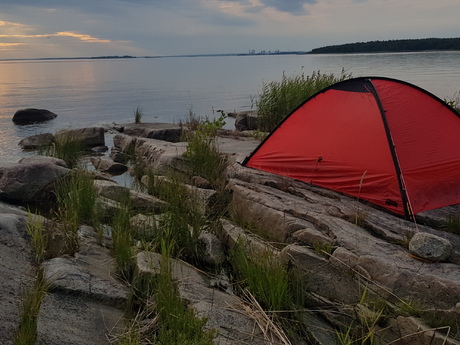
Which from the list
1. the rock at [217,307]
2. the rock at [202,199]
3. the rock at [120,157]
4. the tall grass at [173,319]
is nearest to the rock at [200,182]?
the rock at [202,199]

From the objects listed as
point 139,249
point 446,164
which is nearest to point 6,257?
point 139,249

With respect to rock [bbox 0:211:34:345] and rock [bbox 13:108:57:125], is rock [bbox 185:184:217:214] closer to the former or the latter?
rock [bbox 0:211:34:345]

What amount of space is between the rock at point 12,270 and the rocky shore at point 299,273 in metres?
0.01

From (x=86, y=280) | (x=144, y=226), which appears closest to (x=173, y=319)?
(x=86, y=280)

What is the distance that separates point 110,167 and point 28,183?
3530 mm

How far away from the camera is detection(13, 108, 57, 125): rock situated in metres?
22.8

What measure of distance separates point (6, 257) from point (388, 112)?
5.23 metres

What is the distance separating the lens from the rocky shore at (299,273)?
12.8 feet

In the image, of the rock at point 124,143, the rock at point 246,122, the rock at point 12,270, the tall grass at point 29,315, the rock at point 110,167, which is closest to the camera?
the tall grass at point 29,315

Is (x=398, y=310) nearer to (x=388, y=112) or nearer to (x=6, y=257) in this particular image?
(x=388, y=112)

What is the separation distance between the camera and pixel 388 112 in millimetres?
6398

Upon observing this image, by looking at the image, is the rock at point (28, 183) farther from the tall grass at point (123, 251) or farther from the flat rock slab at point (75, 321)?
the flat rock slab at point (75, 321)

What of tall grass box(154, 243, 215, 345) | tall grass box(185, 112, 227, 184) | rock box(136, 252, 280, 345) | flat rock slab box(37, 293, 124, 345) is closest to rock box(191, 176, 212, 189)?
tall grass box(185, 112, 227, 184)

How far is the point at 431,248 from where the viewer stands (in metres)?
4.50
